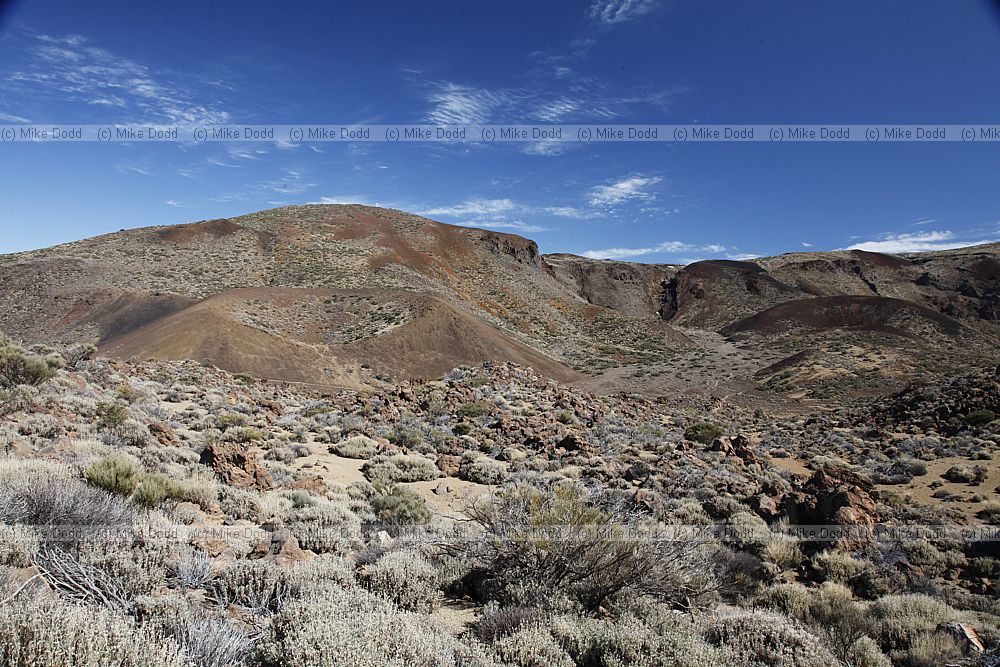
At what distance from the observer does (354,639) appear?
276 centimetres

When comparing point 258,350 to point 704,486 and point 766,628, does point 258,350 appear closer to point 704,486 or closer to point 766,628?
point 704,486

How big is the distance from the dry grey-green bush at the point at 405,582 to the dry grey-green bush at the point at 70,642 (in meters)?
1.77

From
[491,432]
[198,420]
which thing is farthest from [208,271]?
[491,432]

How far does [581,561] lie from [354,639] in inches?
87.5

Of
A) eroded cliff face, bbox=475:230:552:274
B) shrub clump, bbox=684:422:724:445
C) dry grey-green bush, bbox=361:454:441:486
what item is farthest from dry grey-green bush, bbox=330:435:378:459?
eroded cliff face, bbox=475:230:552:274

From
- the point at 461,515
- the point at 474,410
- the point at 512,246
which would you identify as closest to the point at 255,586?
the point at 461,515

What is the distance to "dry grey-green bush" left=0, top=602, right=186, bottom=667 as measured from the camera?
7.01 feet

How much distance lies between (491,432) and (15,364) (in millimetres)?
10533

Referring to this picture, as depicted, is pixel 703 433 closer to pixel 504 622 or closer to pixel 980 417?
pixel 980 417

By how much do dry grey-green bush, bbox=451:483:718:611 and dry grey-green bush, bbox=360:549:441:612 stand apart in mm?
525

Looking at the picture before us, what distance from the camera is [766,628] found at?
11.9 feet

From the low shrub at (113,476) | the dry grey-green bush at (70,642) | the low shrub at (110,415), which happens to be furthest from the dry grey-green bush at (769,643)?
the low shrub at (110,415)

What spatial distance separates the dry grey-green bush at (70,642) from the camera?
214cm

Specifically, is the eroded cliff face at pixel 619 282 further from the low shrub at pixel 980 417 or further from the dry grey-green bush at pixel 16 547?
the dry grey-green bush at pixel 16 547
